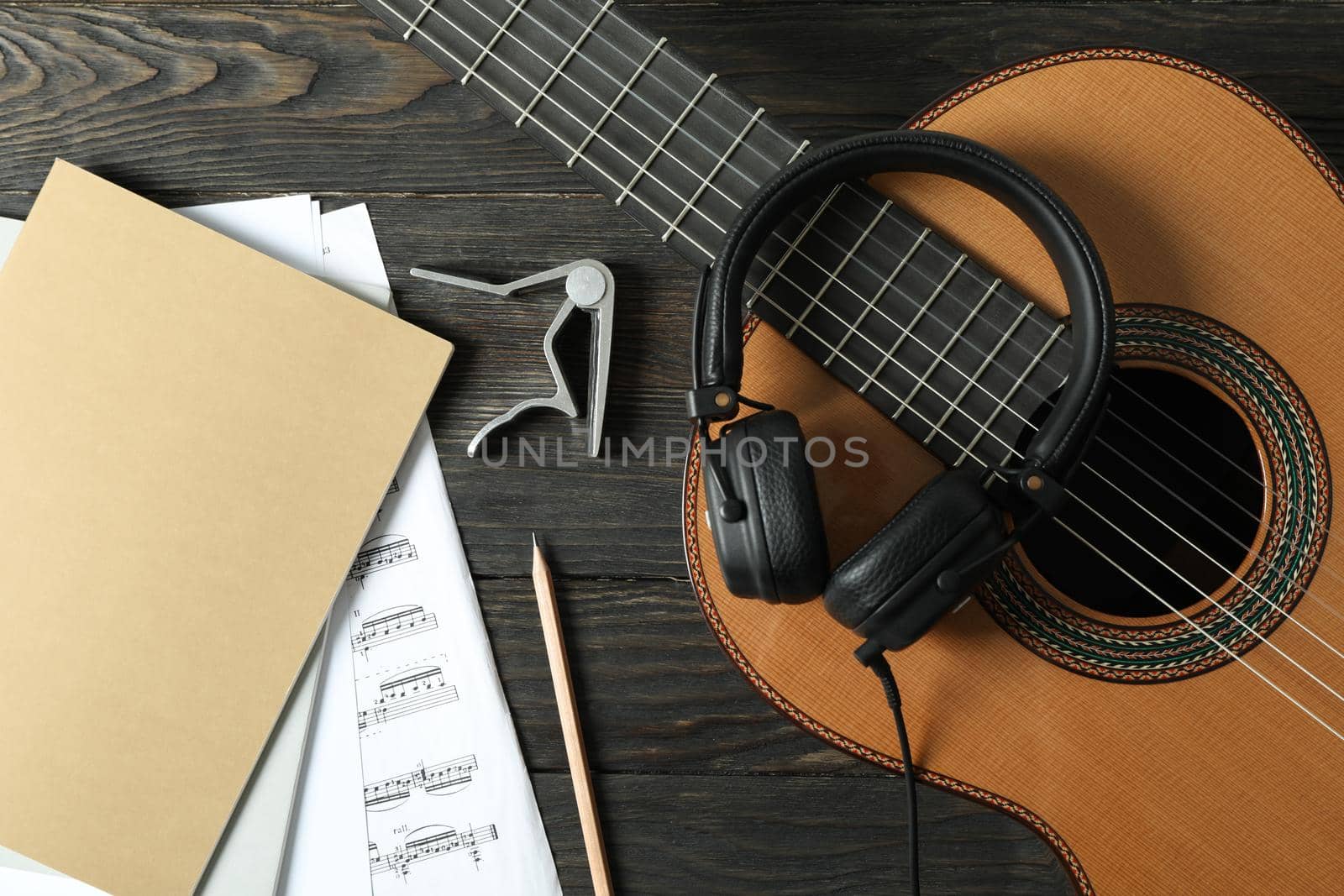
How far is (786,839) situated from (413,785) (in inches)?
14.6

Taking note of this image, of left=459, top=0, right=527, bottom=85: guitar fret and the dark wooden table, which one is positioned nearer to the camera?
left=459, top=0, right=527, bottom=85: guitar fret

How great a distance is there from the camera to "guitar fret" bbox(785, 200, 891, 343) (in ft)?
2.25

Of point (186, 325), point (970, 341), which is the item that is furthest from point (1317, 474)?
point (186, 325)

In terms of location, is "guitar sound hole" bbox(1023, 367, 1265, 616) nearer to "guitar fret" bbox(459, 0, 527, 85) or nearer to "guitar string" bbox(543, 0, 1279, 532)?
"guitar string" bbox(543, 0, 1279, 532)

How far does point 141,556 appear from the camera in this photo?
0.81 m

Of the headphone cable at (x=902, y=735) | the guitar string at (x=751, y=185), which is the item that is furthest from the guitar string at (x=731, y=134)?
the headphone cable at (x=902, y=735)

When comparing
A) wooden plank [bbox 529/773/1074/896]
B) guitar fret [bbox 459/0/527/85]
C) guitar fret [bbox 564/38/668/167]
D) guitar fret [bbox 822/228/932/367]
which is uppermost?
guitar fret [bbox 459/0/527/85]

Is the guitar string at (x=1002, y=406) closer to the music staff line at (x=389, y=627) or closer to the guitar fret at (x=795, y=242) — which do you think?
the guitar fret at (x=795, y=242)

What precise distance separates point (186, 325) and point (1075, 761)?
909 millimetres

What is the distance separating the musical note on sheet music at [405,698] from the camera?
824 millimetres

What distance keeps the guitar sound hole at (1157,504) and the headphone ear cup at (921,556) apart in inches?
7.8

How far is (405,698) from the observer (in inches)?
32.4

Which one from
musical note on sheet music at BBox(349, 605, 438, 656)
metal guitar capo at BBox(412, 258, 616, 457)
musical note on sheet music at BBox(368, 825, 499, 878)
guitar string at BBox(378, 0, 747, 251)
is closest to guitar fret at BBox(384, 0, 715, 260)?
guitar string at BBox(378, 0, 747, 251)

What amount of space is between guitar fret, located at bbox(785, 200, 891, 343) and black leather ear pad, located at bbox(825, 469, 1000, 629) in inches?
6.5
